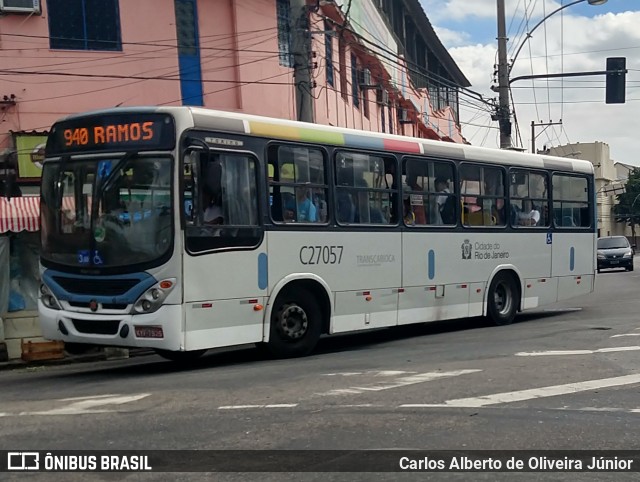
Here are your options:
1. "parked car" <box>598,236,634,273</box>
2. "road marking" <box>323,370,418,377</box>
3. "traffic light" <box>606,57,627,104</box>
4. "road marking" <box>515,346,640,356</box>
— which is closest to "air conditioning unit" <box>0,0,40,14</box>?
"road marking" <box>323,370,418,377</box>

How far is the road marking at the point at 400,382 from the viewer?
25.9ft

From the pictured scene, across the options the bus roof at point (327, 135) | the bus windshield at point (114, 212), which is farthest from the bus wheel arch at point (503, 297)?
the bus windshield at point (114, 212)

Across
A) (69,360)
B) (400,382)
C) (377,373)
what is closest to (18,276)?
(69,360)

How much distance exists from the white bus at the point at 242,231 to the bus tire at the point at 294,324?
20 millimetres

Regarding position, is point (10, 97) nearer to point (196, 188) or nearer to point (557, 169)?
point (196, 188)

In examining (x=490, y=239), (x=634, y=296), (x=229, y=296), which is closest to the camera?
(x=229, y=296)

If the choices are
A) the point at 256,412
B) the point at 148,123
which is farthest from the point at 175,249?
the point at 256,412

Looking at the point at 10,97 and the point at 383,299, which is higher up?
the point at 10,97

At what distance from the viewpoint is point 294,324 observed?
10555 mm

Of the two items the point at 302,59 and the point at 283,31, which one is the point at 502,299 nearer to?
the point at 302,59

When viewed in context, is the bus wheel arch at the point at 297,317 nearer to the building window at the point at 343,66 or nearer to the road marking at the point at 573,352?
the road marking at the point at 573,352

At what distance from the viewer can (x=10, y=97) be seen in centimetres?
1839

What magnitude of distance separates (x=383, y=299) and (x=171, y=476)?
6.99 m

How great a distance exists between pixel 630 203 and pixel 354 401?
8419 centimetres
